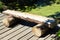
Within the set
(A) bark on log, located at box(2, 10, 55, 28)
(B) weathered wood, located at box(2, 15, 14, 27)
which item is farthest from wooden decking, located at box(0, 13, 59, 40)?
(A) bark on log, located at box(2, 10, 55, 28)

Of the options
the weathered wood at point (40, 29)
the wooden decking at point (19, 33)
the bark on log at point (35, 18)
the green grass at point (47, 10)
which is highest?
the bark on log at point (35, 18)

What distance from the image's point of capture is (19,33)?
6.30 metres

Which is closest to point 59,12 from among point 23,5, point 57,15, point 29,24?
point 57,15

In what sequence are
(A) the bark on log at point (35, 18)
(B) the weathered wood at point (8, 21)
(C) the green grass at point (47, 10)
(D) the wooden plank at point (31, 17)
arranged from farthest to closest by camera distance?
(C) the green grass at point (47, 10) < (B) the weathered wood at point (8, 21) < (D) the wooden plank at point (31, 17) < (A) the bark on log at point (35, 18)

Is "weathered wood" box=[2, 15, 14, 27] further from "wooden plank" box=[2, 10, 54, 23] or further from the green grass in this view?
the green grass

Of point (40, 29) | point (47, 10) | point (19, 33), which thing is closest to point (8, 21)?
point (19, 33)

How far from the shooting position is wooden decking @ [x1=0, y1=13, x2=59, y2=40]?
235 inches

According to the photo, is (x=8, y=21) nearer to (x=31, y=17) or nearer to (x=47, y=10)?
(x=31, y=17)

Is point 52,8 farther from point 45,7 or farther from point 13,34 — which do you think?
point 13,34

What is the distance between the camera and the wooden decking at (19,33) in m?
5.98

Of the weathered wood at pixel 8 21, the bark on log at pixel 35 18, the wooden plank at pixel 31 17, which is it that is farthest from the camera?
the weathered wood at pixel 8 21

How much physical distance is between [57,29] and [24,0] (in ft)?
17.2

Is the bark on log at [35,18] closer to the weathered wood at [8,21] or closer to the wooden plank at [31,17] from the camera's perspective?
the wooden plank at [31,17]

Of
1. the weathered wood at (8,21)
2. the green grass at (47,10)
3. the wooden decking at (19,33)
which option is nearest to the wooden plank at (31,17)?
the weathered wood at (8,21)
